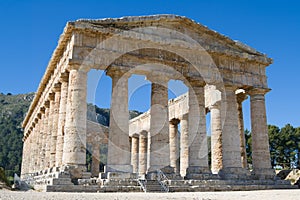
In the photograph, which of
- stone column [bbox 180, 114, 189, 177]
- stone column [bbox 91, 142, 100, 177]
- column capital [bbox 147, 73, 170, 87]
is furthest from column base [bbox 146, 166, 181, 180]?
stone column [bbox 91, 142, 100, 177]

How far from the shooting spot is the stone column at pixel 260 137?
26250 mm

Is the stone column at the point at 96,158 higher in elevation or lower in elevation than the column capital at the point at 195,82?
lower

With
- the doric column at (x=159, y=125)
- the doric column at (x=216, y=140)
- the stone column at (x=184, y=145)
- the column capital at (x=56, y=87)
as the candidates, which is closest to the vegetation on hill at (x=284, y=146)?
the stone column at (x=184, y=145)

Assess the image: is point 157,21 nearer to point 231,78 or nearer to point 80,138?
point 231,78

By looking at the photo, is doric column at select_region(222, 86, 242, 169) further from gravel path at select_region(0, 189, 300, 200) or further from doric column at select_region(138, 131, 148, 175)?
doric column at select_region(138, 131, 148, 175)

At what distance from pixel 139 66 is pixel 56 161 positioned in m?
8.75

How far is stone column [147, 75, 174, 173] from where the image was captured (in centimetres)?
2334

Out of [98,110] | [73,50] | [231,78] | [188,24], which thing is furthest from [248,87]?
[98,110]

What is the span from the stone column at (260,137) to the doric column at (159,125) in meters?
7.66

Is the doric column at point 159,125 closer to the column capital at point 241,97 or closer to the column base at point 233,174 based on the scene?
the column base at point 233,174

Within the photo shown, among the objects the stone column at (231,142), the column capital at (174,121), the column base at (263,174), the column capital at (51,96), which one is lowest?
the column base at (263,174)

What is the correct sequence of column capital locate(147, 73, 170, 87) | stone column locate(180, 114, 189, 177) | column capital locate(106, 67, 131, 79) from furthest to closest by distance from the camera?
stone column locate(180, 114, 189, 177) < column capital locate(147, 73, 170, 87) < column capital locate(106, 67, 131, 79)

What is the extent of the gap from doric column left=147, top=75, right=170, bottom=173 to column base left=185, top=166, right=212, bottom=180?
1.68 m

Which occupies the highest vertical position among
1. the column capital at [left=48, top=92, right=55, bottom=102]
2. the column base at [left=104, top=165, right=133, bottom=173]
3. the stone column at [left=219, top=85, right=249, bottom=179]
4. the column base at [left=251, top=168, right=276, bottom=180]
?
the column capital at [left=48, top=92, right=55, bottom=102]
